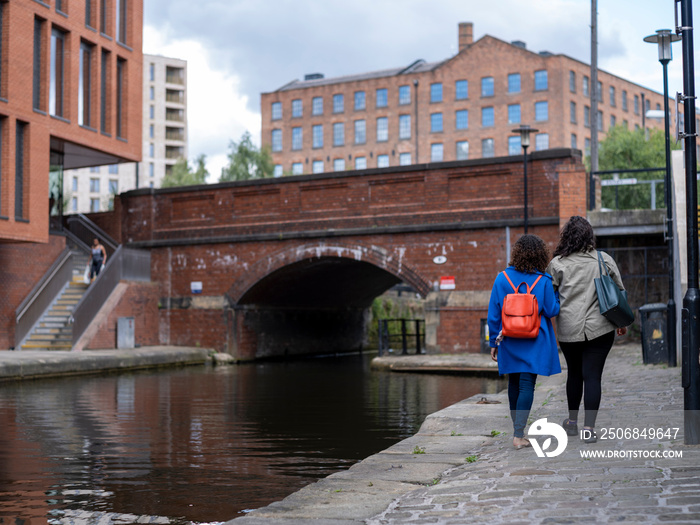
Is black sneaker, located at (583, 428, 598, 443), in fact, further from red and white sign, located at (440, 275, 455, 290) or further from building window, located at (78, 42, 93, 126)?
building window, located at (78, 42, 93, 126)

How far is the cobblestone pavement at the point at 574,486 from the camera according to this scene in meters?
3.98

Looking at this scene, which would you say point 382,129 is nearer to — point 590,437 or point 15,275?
point 15,275

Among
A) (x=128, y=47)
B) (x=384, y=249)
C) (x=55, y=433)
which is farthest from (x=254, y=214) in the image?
(x=55, y=433)

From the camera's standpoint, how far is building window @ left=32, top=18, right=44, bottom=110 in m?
21.3

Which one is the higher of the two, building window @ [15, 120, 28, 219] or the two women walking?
building window @ [15, 120, 28, 219]

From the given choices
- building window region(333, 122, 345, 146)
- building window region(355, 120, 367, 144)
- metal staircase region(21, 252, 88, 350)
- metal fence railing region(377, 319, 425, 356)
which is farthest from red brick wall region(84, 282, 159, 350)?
building window region(333, 122, 345, 146)

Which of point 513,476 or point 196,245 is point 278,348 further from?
point 513,476

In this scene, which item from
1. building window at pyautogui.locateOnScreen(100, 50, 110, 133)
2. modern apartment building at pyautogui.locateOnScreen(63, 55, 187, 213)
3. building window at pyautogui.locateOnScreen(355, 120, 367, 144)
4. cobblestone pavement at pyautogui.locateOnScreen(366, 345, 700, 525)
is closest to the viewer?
cobblestone pavement at pyautogui.locateOnScreen(366, 345, 700, 525)

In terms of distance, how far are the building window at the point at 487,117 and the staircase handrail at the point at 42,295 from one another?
3748 cm

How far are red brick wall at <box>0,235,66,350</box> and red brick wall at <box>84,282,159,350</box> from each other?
235 cm

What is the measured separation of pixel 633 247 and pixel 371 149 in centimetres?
4058

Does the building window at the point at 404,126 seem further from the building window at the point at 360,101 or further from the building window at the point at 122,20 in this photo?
the building window at the point at 122,20

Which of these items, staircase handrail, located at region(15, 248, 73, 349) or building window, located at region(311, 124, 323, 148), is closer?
staircase handrail, located at region(15, 248, 73, 349)

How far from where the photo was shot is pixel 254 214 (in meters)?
23.5
